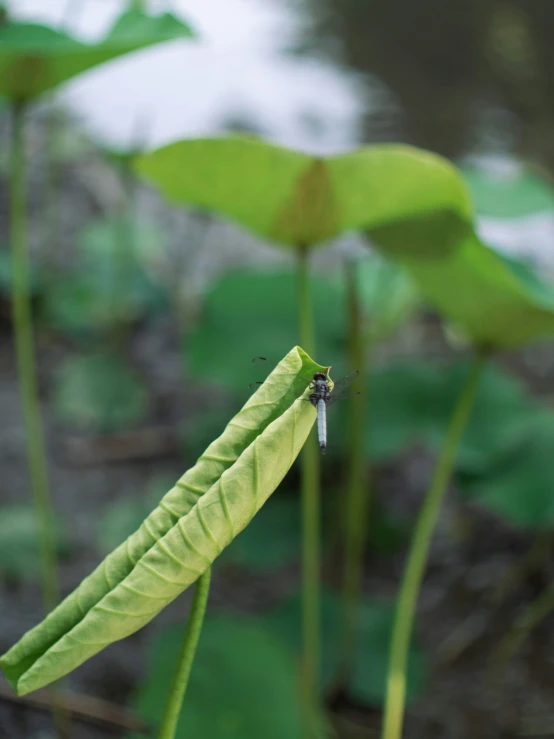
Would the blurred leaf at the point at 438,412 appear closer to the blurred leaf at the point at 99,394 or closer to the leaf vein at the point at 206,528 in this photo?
the blurred leaf at the point at 99,394

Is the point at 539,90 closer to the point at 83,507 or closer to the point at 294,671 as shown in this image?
the point at 83,507

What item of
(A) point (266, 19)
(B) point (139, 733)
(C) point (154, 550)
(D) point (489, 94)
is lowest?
(B) point (139, 733)

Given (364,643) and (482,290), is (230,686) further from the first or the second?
(482,290)

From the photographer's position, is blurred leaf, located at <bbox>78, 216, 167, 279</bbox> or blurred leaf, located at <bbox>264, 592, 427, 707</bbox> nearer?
blurred leaf, located at <bbox>264, 592, 427, 707</bbox>

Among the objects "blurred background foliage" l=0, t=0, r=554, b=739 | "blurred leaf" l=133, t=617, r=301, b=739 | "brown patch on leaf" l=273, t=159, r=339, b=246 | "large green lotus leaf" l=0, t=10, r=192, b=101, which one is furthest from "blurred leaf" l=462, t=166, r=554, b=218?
"blurred leaf" l=133, t=617, r=301, b=739

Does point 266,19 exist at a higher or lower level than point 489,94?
higher

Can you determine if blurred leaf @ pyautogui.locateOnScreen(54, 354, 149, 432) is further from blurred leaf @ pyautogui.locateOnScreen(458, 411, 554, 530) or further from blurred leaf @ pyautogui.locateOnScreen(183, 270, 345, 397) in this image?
blurred leaf @ pyautogui.locateOnScreen(458, 411, 554, 530)

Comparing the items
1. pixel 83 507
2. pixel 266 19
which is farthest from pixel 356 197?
pixel 266 19
